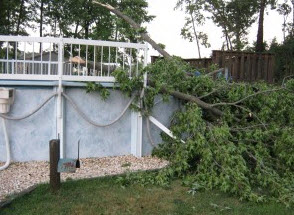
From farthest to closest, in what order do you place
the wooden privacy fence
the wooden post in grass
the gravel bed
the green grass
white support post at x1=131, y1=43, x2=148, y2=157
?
the wooden privacy fence → white support post at x1=131, y1=43, x2=148, y2=157 → the gravel bed → the wooden post in grass → the green grass

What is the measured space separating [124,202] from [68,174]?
51.2 inches

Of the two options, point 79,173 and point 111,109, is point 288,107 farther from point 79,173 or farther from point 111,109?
point 79,173

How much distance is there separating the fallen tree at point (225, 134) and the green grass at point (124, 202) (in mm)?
172

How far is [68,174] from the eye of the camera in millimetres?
5078

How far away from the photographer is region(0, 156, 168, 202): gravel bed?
4559mm

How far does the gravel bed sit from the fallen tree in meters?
0.45

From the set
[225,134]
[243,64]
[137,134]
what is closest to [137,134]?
[137,134]

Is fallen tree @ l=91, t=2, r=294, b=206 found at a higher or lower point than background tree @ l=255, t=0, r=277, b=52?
lower

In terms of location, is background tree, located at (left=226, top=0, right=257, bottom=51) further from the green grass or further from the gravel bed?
the green grass

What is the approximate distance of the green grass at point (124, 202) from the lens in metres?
3.81

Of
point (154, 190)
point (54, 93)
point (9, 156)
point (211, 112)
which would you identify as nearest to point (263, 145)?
point (211, 112)

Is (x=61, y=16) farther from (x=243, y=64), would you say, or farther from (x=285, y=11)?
(x=243, y=64)

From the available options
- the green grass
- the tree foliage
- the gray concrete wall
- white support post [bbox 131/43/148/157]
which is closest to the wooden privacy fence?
white support post [bbox 131/43/148/157]

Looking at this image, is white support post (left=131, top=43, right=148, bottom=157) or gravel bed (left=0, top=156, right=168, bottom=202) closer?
gravel bed (left=0, top=156, right=168, bottom=202)
